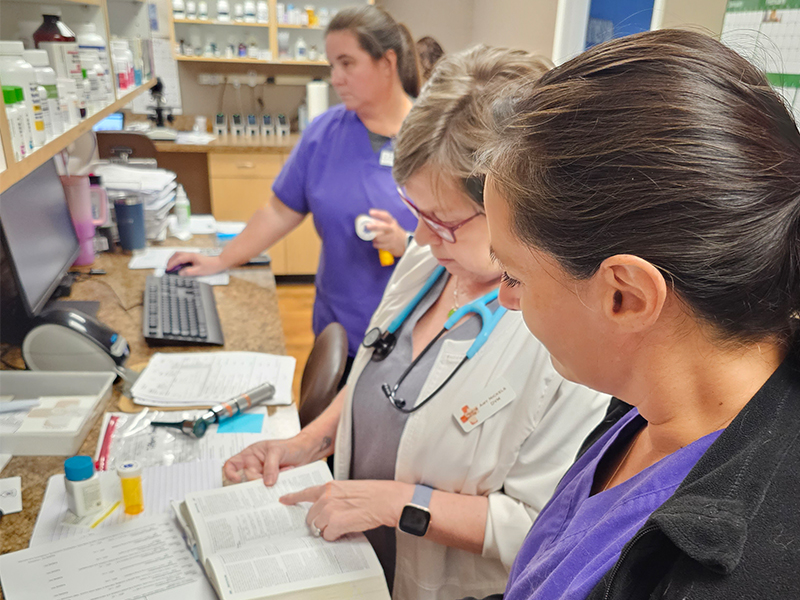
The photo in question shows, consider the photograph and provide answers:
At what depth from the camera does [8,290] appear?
5.24 feet

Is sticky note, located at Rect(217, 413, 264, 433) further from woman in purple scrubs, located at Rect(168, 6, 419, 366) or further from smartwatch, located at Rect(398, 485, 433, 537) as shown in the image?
woman in purple scrubs, located at Rect(168, 6, 419, 366)

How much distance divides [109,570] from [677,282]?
95 centimetres

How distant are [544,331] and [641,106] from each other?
253mm

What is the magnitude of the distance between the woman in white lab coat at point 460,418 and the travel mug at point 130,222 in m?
1.71

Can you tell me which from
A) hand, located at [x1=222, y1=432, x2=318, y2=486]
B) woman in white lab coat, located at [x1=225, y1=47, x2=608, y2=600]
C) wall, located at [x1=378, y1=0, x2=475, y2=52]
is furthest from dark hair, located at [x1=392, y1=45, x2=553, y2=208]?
wall, located at [x1=378, y1=0, x2=475, y2=52]

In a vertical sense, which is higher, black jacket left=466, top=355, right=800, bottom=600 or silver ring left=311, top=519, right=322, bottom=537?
black jacket left=466, top=355, right=800, bottom=600

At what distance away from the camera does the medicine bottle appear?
109 cm

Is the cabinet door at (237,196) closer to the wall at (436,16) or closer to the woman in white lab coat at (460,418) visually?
the wall at (436,16)

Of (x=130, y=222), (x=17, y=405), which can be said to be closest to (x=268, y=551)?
(x=17, y=405)

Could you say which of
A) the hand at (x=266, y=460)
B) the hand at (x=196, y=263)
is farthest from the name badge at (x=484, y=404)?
the hand at (x=196, y=263)

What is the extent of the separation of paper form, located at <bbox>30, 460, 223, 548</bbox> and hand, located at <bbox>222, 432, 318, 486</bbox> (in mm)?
35

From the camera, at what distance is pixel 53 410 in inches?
54.4

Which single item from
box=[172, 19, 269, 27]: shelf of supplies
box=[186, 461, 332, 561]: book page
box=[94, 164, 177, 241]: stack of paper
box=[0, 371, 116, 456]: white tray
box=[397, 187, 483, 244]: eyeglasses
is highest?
box=[172, 19, 269, 27]: shelf of supplies

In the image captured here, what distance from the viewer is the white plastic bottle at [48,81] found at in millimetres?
1440
